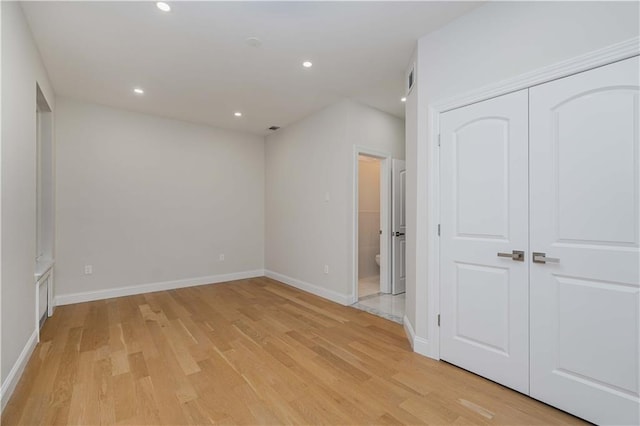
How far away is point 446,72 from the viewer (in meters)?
2.37

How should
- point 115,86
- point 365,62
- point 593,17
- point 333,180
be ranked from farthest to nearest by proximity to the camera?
1. point 333,180
2. point 115,86
3. point 365,62
4. point 593,17

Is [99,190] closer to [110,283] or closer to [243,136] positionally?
[110,283]

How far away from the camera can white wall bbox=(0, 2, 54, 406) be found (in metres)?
1.89

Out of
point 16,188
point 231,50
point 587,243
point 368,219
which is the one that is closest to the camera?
point 587,243

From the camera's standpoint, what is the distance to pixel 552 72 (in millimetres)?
1810

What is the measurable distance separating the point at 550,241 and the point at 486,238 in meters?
0.39

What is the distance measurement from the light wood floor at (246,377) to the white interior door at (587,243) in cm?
28

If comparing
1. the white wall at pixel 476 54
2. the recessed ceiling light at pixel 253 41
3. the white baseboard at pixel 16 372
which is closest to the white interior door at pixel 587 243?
the white wall at pixel 476 54

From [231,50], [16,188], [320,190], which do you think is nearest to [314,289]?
[320,190]

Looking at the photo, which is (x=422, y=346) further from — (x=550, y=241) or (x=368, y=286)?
(x=368, y=286)

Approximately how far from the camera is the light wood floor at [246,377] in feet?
5.74

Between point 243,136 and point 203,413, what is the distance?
15.3 feet

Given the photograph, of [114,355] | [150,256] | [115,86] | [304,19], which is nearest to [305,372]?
[114,355]

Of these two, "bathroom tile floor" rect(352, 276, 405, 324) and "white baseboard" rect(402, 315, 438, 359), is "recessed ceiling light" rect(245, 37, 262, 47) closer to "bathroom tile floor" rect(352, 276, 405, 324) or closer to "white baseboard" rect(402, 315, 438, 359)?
"white baseboard" rect(402, 315, 438, 359)
